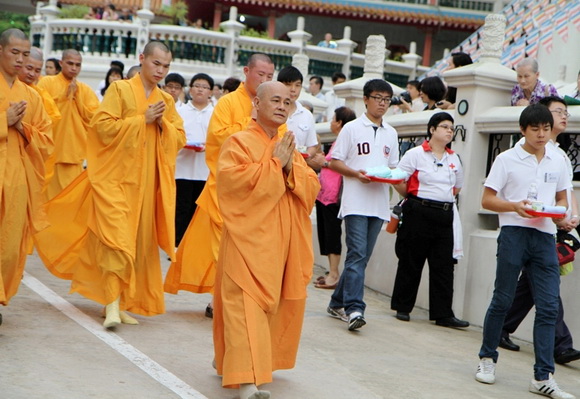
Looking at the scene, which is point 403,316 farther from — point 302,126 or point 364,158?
point 302,126

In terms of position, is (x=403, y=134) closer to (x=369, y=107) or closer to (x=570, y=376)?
(x=369, y=107)

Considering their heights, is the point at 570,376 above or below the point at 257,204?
below

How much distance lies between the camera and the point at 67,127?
10.9 meters

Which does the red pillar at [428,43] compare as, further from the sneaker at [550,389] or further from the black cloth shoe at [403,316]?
the sneaker at [550,389]

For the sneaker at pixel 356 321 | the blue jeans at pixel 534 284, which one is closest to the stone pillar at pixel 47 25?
the sneaker at pixel 356 321

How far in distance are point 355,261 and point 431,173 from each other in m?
1.01

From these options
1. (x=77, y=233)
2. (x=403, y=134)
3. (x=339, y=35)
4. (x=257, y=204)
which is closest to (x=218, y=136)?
(x=77, y=233)

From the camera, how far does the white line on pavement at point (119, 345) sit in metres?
5.82

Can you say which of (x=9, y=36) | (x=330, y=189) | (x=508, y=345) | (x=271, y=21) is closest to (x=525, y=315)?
(x=508, y=345)

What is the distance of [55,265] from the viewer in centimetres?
794

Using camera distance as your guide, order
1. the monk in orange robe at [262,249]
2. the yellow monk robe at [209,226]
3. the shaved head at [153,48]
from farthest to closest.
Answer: the yellow monk robe at [209,226] → the shaved head at [153,48] → the monk in orange robe at [262,249]

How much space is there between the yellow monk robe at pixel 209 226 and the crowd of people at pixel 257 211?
1 centimetres

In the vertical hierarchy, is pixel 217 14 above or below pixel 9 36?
above

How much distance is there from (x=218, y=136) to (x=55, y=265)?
1.59 metres
